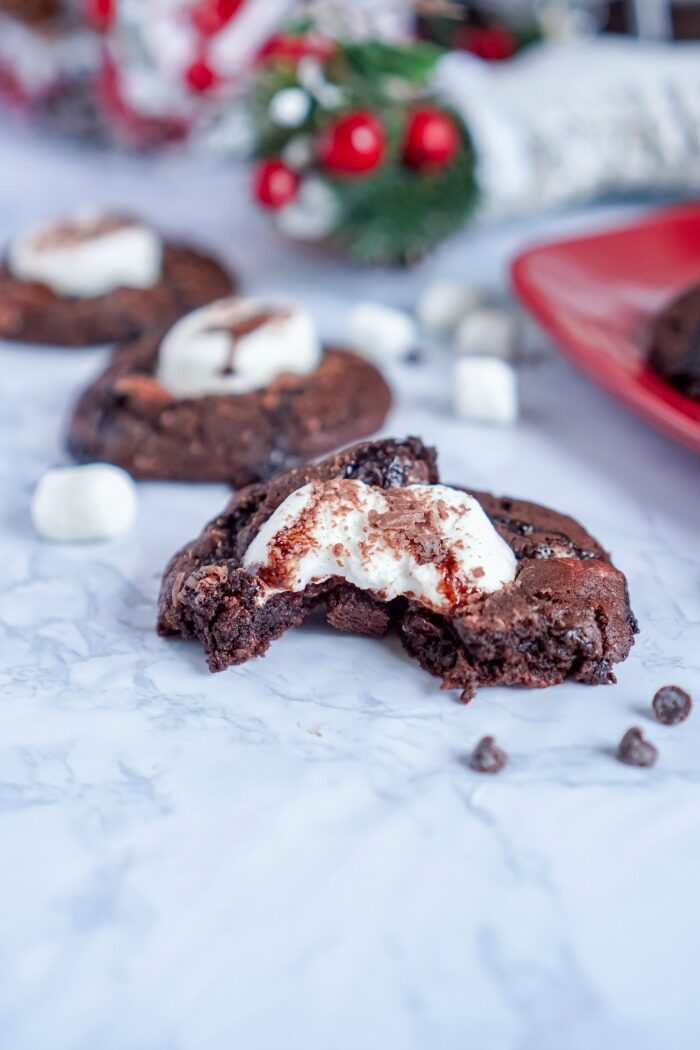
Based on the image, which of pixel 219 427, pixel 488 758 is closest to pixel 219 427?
pixel 219 427

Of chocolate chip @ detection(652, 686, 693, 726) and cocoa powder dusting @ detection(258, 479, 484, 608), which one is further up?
cocoa powder dusting @ detection(258, 479, 484, 608)

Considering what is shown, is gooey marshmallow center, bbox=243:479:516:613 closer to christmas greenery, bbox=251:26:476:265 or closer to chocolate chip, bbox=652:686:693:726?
chocolate chip, bbox=652:686:693:726

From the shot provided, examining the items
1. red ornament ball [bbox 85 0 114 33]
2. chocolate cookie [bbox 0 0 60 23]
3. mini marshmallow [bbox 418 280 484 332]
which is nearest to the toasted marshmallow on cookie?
mini marshmallow [bbox 418 280 484 332]

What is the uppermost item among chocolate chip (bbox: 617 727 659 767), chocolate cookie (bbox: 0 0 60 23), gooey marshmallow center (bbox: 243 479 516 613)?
chocolate cookie (bbox: 0 0 60 23)

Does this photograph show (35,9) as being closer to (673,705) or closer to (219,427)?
(219,427)

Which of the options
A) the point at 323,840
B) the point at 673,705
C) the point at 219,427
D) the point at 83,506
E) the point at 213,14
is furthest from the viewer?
the point at 213,14

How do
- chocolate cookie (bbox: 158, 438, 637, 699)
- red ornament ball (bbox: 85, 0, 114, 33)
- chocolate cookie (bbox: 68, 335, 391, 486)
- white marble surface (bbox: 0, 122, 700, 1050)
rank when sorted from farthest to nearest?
1. red ornament ball (bbox: 85, 0, 114, 33)
2. chocolate cookie (bbox: 68, 335, 391, 486)
3. chocolate cookie (bbox: 158, 438, 637, 699)
4. white marble surface (bbox: 0, 122, 700, 1050)

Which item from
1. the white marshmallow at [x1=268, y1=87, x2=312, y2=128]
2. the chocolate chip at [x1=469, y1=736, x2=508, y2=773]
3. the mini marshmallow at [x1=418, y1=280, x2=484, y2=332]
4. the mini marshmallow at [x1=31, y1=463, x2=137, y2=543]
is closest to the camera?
the chocolate chip at [x1=469, y1=736, x2=508, y2=773]

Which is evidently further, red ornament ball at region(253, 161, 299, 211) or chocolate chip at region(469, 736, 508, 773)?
red ornament ball at region(253, 161, 299, 211)
